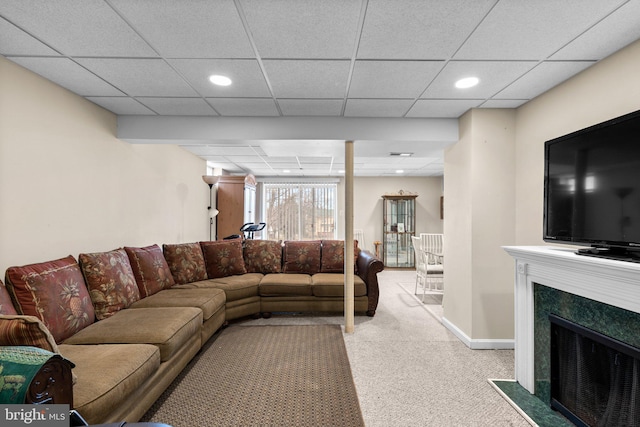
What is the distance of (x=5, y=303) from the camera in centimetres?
163

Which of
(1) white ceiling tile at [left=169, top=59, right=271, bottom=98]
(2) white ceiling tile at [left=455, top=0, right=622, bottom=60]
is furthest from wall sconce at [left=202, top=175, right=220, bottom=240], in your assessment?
(2) white ceiling tile at [left=455, top=0, right=622, bottom=60]

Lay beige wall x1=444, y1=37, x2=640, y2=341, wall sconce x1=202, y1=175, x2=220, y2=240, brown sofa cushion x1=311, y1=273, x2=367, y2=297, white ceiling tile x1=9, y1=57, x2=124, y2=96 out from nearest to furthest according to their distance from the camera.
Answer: white ceiling tile x1=9, y1=57, x2=124, y2=96 → beige wall x1=444, y1=37, x2=640, y2=341 → brown sofa cushion x1=311, y1=273, x2=367, y2=297 → wall sconce x1=202, y1=175, x2=220, y2=240

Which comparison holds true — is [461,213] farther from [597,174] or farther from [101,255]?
[101,255]

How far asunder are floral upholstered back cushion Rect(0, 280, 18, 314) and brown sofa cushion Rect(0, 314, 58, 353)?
50 centimetres

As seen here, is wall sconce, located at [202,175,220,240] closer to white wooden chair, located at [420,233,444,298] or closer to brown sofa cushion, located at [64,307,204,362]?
brown sofa cushion, located at [64,307,204,362]

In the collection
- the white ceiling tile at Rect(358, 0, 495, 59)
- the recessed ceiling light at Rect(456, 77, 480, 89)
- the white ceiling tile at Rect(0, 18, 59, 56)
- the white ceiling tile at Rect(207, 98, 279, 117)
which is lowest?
the white ceiling tile at Rect(0, 18, 59, 56)

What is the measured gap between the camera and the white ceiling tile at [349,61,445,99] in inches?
→ 79.7

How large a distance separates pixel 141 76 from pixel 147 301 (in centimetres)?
193

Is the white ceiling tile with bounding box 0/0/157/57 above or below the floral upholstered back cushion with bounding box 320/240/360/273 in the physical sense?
above

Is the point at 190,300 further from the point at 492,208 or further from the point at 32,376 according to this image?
the point at 492,208

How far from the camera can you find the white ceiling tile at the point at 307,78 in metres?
2.03

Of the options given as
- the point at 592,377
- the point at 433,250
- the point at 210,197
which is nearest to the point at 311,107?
the point at 592,377

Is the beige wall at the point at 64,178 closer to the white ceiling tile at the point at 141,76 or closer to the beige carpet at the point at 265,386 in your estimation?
the white ceiling tile at the point at 141,76

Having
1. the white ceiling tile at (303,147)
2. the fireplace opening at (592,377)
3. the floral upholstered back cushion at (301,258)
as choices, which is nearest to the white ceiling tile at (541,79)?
the white ceiling tile at (303,147)
